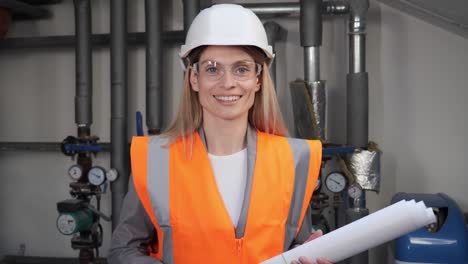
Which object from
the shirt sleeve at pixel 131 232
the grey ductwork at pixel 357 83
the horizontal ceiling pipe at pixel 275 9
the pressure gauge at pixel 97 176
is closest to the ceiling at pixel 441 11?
the grey ductwork at pixel 357 83

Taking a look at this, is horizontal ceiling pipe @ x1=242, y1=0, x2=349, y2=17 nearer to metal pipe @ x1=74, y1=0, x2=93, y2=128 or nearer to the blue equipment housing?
metal pipe @ x1=74, y1=0, x2=93, y2=128

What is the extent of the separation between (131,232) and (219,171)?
254mm

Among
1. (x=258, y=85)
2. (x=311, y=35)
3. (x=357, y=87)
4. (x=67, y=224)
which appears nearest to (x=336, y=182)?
(x=357, y=87)

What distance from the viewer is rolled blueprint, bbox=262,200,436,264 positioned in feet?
2.57

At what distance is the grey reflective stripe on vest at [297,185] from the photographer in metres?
1.07

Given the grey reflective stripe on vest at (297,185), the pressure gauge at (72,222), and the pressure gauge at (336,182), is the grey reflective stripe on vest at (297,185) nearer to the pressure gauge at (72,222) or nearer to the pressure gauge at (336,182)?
the pressure gauge at (336,182)

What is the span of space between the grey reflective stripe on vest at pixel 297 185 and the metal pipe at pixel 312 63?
102 cm

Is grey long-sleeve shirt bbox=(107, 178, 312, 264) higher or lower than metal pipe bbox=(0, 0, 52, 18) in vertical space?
lower

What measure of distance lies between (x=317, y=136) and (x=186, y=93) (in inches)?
40.0

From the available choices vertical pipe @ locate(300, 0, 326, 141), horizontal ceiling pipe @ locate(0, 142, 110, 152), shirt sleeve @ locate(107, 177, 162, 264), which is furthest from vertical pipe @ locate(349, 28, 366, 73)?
horizontal ceiling pipe @ locate(0, 142, 110, 152)

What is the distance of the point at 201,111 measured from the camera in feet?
3.78

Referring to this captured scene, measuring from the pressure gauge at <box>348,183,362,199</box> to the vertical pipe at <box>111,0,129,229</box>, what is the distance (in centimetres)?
110

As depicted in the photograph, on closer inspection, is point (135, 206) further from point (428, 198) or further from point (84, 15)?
point (84, 15)

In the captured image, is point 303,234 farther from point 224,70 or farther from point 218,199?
point 224,70
